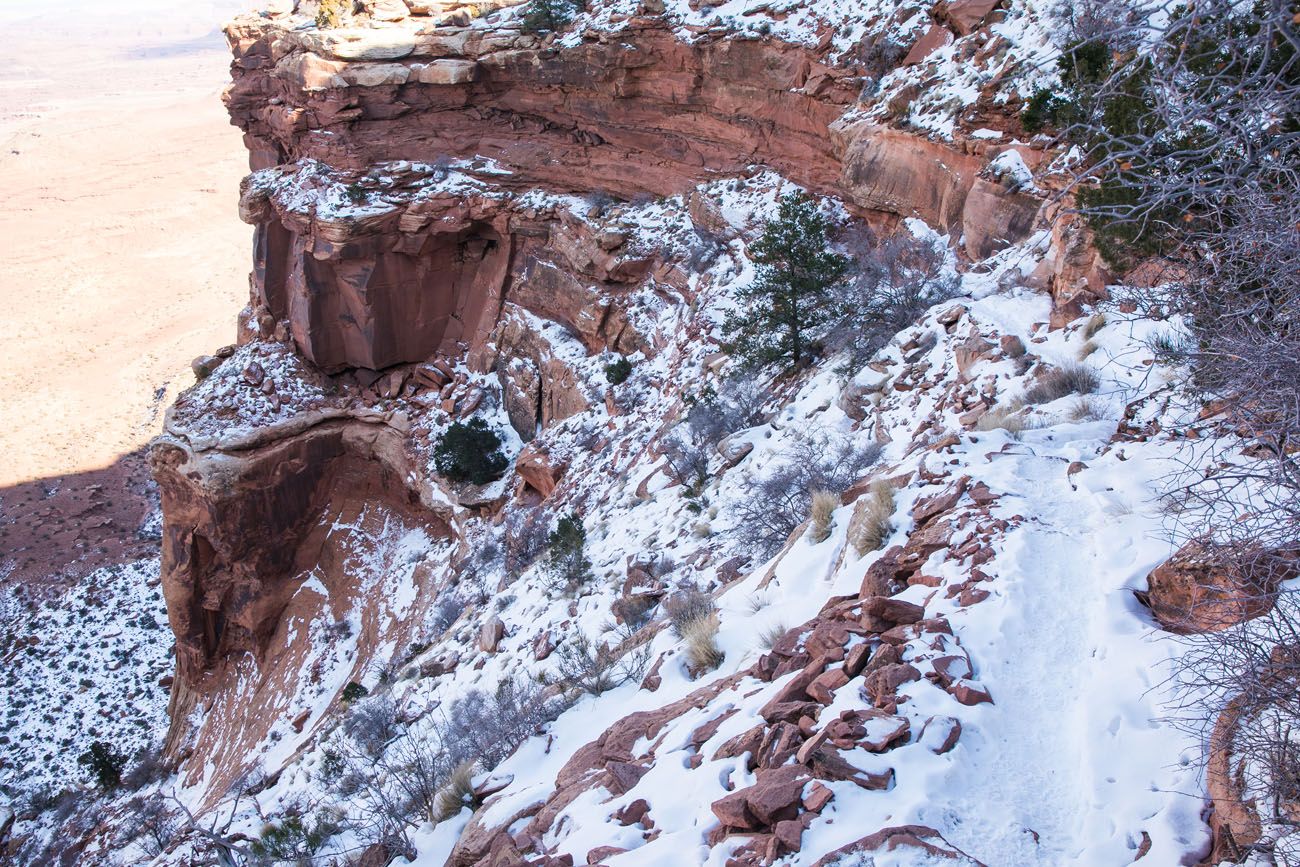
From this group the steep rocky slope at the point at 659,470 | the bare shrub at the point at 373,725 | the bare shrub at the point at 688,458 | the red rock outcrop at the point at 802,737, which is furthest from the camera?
the bare shrub at the point at 688,458

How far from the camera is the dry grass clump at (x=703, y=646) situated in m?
6.23

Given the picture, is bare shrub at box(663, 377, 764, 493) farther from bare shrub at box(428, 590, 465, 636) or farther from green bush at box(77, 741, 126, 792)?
green bush at box(77, 741, 126, 792)

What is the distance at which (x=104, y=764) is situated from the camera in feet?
63.3

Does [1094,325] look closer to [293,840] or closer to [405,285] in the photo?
[293,840]

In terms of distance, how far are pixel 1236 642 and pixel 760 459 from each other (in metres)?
7.33

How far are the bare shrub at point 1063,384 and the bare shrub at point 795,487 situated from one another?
1.63 meters

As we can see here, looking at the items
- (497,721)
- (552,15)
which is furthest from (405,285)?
(497,721)

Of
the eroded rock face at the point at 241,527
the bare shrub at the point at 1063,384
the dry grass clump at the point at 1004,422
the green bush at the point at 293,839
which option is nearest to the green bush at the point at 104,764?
the eroded rock face at the point at 241,527

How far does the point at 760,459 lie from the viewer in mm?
10664

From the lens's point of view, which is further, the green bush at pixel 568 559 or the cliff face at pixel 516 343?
the green bush at pixel 568 559

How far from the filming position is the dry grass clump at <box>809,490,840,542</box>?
6.86m

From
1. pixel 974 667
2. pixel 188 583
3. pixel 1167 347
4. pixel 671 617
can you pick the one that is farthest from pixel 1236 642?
pixel 188 583

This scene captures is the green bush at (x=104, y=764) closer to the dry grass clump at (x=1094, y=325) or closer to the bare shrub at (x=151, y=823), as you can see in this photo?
the bare shrub at (x=151, y=823)

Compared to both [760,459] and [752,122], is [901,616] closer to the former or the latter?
[760,459]
